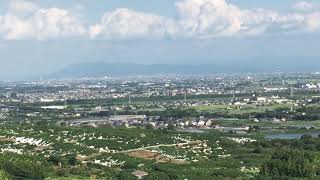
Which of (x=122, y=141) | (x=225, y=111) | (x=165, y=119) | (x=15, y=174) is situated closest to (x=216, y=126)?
(x=165, y=119)

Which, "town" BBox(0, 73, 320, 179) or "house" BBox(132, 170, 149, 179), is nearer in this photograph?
"house" BBox(132, 170, 149, 179)

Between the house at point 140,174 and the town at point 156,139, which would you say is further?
the town at point 156,139

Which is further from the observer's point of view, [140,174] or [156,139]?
[156,139]

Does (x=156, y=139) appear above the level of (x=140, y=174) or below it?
below

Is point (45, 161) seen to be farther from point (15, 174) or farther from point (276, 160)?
point (276, 160)

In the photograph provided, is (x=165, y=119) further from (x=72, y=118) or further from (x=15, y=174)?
(x=15, y=174)

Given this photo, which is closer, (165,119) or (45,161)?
(45,161)

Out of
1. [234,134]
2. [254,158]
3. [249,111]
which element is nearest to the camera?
[254,158]

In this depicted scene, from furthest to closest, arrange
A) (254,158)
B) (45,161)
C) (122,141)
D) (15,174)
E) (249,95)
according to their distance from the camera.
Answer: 1. (249,95)
2. (122,141)
3. (254,158)
4. (45,161)
5. (15,174)

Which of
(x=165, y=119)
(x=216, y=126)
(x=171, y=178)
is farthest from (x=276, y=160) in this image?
(x=165, y=119)
